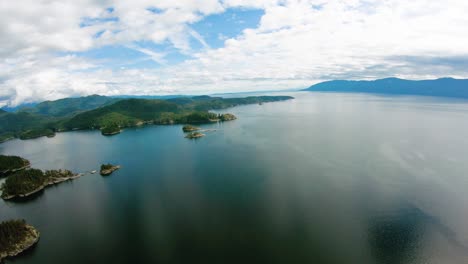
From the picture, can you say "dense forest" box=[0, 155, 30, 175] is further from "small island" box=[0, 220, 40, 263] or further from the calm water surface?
"small island" box=[0, 220, 40, 263]

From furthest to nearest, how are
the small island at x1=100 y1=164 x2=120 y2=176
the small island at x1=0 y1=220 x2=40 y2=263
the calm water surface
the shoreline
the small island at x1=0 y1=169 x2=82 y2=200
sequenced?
the small island at x1=100 y1=164 x2=120 y2=176 → the shoreline → the small island at x1=0 y1=169 x2=82 y2=200 → the small island at x1=0 y1=220 x2=40 y2=263 → the calm water surface

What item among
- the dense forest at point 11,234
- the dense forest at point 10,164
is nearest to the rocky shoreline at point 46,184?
the dense forest at point 11,234

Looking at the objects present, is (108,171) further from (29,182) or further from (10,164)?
(10,164)

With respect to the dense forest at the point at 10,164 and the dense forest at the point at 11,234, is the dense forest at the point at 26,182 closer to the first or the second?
the dense forest at the point at 10,164

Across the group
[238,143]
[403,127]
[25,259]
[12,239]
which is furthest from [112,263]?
[403,127]

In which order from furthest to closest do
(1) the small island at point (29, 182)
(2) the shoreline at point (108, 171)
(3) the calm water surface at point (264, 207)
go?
(2) the shoreline at point (108, 171) < (1) the small island at point (29, 182) < (3) the calm water surface at point (264, 207)

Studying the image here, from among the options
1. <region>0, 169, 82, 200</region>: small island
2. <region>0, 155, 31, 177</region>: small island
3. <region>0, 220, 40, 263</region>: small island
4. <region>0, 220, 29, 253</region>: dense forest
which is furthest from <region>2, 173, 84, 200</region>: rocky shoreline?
<region>0, 155, 31, 177</region>: small island

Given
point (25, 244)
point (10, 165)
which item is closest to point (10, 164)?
point (10, 165)
